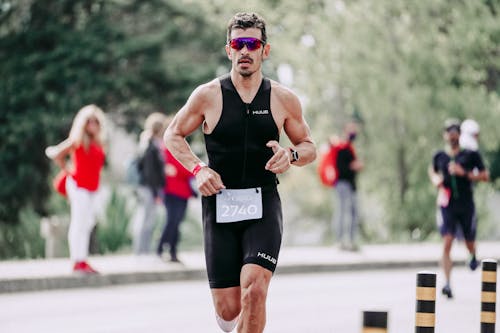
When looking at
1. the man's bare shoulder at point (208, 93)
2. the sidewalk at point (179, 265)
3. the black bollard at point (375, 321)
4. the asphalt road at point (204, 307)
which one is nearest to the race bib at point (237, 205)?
the man's bare shoulder at point (208, 93)

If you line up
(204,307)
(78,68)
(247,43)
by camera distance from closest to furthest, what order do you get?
(247,43), (204,307), (78,68)

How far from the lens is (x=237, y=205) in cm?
674

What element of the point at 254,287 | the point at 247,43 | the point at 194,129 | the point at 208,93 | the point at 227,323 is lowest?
the point at 227,323

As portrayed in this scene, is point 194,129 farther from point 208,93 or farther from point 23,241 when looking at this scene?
point 23,241

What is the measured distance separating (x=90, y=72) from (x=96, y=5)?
1.83m

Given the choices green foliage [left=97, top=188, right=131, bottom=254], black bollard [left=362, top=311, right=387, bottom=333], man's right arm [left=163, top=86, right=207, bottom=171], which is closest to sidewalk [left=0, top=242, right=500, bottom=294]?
green foliage [left=97, top=188, right=131, bottom=254]

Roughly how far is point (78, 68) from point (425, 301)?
18.9m

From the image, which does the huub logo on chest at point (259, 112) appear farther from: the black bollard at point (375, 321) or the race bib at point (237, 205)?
the black bollard at point (375, 321)

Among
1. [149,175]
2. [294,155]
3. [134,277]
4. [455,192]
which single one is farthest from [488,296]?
[149,175]

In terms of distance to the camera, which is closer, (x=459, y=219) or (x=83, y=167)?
(x=459, y=219)

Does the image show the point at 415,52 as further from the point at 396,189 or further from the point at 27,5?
the point at 27,5

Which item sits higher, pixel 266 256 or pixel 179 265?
pixel 266 256

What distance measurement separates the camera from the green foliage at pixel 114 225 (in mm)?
21094

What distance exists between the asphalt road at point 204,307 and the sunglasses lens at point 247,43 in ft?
8.30
